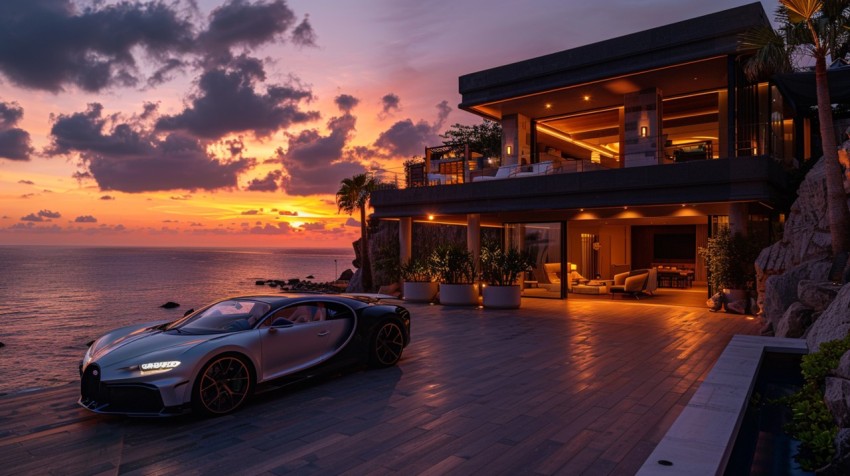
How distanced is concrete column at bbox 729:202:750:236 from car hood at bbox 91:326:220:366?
13.9 m

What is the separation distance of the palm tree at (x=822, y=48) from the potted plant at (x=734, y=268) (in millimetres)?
3638

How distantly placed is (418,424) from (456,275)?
11245mm

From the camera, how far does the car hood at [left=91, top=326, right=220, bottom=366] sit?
525 centimetres

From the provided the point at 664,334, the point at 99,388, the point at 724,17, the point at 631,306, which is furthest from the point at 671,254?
the point at 99,388

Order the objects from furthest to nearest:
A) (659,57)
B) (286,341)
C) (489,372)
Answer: (659,57) → (489,372) → (286,341)

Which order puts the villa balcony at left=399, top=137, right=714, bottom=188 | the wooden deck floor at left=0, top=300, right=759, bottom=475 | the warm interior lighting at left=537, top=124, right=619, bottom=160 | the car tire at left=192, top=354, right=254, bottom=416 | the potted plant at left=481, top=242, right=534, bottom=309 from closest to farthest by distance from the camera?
the wooden deck floor at left=0, top=300, right=759, bottom=475 → the car tire at left=192, top=354, right=254, bottom=416 → the potted plant at left=481, top=242, right=534, bottom=309 → the villa balcony at left=399, top=137, right=714, bottom=188 → the warm interior lighting at left=537, top=124, right=619, bottom=160

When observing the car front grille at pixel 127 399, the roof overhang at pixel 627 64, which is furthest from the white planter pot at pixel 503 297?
the car front grille at pixel 127 399

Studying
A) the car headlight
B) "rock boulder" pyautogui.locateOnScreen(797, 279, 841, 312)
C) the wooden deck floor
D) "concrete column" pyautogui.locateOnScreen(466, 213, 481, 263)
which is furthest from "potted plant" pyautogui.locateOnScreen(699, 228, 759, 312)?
the car headlight

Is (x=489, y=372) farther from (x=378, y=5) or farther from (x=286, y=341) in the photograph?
(x=378, y=5)

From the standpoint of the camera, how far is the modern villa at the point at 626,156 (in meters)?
14.8

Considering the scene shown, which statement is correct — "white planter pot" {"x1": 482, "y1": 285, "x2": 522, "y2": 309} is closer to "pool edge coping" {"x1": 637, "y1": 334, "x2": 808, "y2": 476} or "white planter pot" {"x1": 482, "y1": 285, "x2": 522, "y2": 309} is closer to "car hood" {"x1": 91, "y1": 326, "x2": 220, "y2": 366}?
"pool edge coping" {"x1": 637, "y1": 334, "x2": 808, "y2": 476}

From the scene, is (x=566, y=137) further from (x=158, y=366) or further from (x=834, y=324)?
(x=158, y=366)

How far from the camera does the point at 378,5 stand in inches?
634

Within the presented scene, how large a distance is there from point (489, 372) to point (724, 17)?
14.2 m
